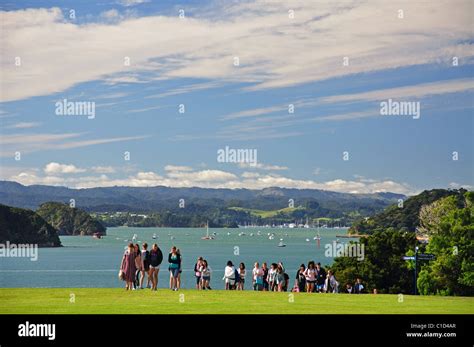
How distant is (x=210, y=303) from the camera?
27344 mm

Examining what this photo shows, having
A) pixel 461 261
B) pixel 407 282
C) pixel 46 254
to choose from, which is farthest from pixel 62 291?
pixel 46 254

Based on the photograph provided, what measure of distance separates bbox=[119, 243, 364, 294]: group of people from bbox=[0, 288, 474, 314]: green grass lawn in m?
0.76

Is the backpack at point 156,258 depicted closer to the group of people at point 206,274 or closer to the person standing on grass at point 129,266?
the group of people at point 206,274

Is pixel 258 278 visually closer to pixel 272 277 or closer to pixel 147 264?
pixel 272 277

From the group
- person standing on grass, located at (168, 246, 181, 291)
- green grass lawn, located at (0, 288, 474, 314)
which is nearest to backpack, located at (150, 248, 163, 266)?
person standing on grass, located at (168, 246, 181, 291)

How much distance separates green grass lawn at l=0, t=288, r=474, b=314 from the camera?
25.7 meters

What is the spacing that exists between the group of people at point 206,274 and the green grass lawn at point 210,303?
0.76m

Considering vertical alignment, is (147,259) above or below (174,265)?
above

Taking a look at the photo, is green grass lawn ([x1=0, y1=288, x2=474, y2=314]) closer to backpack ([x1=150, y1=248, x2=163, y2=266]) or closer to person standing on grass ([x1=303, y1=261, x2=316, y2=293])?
backpack ([x1=150, y1=248, x2=163, y2=266])

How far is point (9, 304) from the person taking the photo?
27.0 m

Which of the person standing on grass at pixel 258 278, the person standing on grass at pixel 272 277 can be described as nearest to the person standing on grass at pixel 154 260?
the person standing on grass at pixel 258 278

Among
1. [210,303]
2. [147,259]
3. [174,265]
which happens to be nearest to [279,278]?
[174,265]

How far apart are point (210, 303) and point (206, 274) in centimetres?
630
